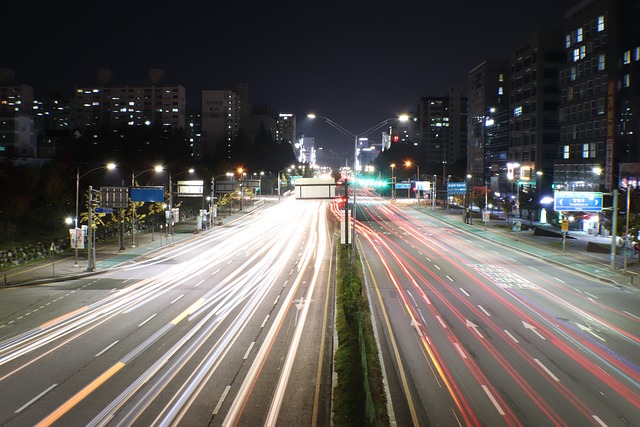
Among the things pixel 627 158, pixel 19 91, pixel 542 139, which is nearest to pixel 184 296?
pixel 627 158

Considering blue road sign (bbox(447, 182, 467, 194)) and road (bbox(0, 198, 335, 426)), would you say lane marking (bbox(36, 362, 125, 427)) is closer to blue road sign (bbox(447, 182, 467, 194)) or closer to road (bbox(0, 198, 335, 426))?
road (bbox(0, 198, 335, 426))

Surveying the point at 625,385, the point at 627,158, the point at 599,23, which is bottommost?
the point at 625,385

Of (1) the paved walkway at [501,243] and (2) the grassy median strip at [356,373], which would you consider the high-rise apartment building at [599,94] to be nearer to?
(1) the paved walkway at [501,243]

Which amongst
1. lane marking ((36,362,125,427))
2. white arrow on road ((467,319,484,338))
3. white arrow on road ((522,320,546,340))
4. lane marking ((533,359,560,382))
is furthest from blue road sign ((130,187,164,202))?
lane marking ((533,359,560,382))

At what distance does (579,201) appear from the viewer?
153ft

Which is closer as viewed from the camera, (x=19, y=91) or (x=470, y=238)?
(x=470, y=238)

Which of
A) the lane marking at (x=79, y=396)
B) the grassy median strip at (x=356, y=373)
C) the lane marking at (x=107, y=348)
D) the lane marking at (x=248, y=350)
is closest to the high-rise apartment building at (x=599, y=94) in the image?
the grassy median strip at (x=356, y=373)

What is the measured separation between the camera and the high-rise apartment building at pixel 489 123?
129625mm

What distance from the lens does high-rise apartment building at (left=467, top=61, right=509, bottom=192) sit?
130m

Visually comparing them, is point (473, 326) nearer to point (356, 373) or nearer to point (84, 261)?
point (356, 373)

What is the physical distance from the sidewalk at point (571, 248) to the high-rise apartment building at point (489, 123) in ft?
153

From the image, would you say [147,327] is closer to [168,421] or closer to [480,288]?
[168,421]

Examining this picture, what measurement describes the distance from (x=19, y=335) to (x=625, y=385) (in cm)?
2336

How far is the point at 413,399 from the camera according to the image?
53.6ft
